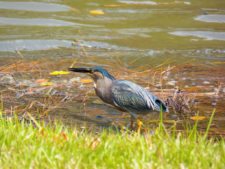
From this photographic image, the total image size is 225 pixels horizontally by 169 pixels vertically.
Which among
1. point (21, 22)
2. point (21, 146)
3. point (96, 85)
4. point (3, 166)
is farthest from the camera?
point (21, 22)

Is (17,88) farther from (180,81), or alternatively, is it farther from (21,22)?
(21,22)

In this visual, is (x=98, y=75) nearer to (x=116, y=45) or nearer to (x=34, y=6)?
(x=116, y=45)

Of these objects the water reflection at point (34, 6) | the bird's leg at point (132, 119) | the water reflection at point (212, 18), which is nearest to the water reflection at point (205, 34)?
the water reflection at point (212, 18)

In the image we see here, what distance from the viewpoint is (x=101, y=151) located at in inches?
175

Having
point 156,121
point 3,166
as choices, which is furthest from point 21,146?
point 156,121

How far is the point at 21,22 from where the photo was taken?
10.3 meters

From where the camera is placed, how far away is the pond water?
7074mm

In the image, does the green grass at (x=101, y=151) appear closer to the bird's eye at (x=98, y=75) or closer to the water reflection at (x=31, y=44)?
the bird's eye at (x=98, y=75)

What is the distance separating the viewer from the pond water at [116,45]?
7.07 metres

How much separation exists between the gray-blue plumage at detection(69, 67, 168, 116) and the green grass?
3.71ft

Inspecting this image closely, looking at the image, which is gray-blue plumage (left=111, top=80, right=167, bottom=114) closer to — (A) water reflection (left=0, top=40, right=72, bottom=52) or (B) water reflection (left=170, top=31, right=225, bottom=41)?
(A) water reflection (left=0, top=40, right=72, bottom=52)

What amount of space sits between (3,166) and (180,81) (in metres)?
3.81

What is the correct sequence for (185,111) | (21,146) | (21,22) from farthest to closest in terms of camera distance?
(21,22), (185,111), (21,146)

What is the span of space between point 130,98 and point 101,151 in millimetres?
1666
